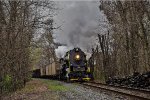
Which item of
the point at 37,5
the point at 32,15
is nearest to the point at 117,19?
the point at 32,15

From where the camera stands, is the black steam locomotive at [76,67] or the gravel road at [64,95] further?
the black steam locomotive at [76,67]

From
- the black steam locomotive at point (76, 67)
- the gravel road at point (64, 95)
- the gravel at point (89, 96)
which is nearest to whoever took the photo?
the gravel at point (89, 96)

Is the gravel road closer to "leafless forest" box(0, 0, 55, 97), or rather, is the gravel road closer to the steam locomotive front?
"leafless forest" box(0, 0, 55, 97)

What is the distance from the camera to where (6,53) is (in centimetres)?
1706

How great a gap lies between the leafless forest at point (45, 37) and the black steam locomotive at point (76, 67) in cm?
287

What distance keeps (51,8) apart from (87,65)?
1532 centimetres

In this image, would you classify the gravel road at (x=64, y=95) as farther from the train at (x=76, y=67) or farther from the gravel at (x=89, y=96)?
the train at (x=76, y=67)

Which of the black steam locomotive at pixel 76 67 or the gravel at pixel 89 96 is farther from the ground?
the black steam locomotive at pixel 76 67

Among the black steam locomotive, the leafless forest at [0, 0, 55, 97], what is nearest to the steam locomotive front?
the black steam locomotive

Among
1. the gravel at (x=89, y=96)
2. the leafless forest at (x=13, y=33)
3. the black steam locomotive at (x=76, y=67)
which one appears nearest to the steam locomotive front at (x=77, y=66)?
the black steam locomotive at (x=76, y=67)

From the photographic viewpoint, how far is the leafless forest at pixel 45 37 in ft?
61.6

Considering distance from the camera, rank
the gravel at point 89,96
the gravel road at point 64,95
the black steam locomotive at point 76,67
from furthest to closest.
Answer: the black steam locomotive at point 76,67 → the gravel road at point 64,95 → the gravel at point 89,96

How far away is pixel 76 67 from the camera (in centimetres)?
3447

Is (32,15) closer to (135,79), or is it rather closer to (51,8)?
(51,8)
